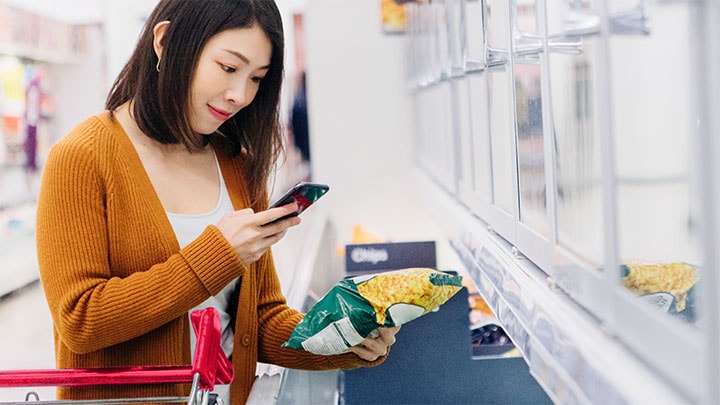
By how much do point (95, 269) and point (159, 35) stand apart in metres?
0.51

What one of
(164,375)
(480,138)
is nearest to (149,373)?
(164,375)

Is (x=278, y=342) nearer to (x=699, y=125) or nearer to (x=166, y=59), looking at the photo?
(x=166, y=59)

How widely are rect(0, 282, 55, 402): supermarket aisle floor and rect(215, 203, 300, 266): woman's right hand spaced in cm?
366

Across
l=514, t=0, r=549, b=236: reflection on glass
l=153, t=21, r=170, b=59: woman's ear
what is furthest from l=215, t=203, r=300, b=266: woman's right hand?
l=514, t=0, r=549, b=236: reflection on glass

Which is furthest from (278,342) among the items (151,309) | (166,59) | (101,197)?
(166,59)

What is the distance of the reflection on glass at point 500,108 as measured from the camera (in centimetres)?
203

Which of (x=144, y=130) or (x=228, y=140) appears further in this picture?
(x=228, y=140)

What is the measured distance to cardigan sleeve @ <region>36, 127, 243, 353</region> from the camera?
62.8 inches

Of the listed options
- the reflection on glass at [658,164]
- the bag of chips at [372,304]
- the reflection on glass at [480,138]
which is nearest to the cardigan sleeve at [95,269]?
the bag of chips at [372,304]

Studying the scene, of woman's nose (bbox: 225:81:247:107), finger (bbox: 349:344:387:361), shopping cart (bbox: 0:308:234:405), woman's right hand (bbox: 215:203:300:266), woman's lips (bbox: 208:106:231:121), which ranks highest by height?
woman's nose (bbox: 225:81:247:107)

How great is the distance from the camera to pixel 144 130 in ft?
5.90

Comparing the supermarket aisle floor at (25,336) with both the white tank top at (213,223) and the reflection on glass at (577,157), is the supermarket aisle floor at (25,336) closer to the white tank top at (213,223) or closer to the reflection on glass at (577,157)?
the white tank top at (213,223)

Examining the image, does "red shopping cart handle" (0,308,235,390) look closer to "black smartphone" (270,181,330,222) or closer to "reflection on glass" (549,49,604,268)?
"black smartphone" (270,181,330,222)

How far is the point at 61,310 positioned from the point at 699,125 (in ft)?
3.92
